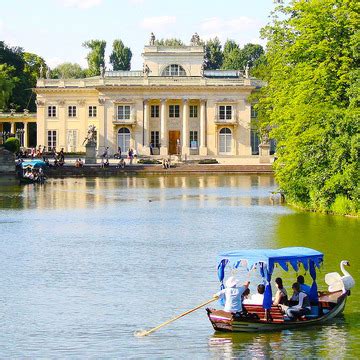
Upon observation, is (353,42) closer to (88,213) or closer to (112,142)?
(88,213)

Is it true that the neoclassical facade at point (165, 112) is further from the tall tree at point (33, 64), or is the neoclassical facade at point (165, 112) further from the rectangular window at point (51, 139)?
the tall tree at point (33, 64)

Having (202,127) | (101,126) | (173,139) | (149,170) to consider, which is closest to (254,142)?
(202,127)

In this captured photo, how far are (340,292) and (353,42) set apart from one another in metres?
22.8

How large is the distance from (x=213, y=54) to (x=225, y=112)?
60759 mm

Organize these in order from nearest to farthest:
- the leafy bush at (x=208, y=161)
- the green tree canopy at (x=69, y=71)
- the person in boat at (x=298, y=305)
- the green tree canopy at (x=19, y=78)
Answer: the person in boat at (x=298, y=305)
the leafy bush at (x=208, y=161)
the green tree canopy at (x=19, y=78)
the green tree canopy at (x=69, y=71)

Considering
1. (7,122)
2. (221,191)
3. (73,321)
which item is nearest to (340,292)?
(73,321)

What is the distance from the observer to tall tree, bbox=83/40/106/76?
15050 cm

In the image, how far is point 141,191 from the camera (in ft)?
219

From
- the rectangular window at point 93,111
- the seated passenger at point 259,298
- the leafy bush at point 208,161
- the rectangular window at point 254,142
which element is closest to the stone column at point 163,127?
the rectangular window at point 93,111

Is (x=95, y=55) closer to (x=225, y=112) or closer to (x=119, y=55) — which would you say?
(x=119, y=55)

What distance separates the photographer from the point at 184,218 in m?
47.9

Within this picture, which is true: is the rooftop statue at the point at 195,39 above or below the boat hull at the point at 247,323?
above

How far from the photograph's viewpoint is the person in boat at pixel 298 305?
75.9 ft

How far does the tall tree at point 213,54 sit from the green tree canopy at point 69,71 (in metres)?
20.0
